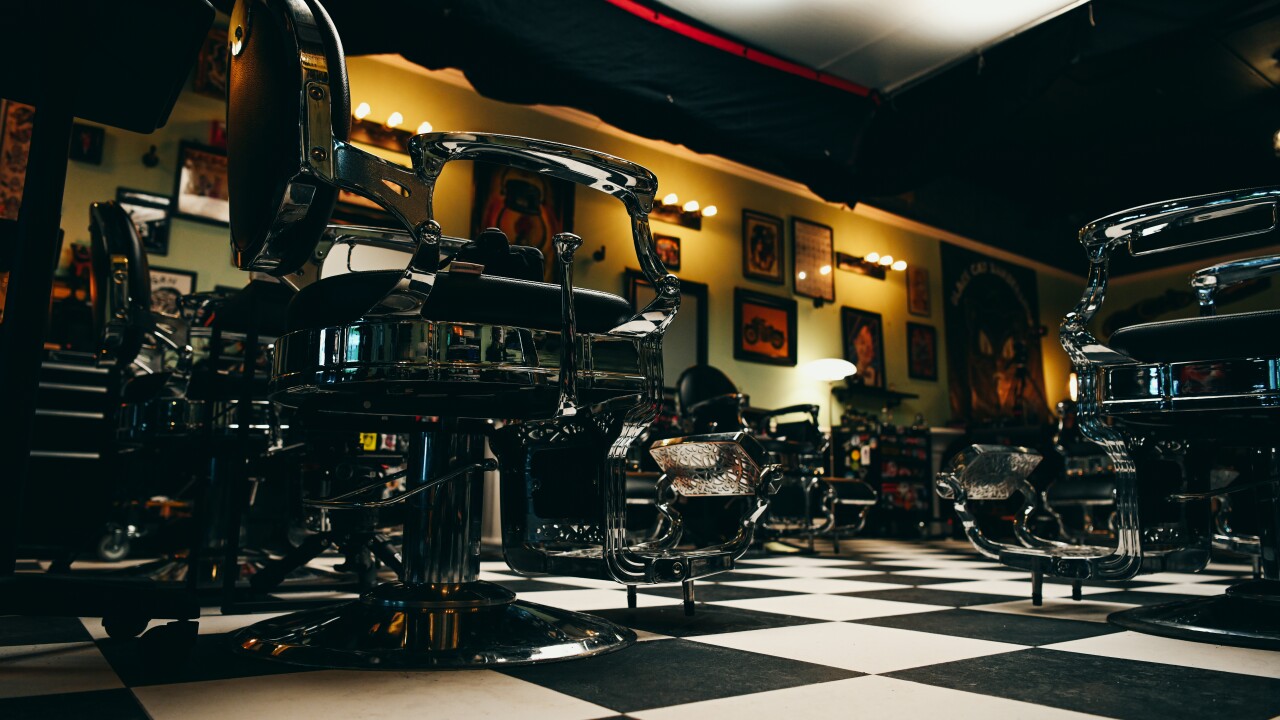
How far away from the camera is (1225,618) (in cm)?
142

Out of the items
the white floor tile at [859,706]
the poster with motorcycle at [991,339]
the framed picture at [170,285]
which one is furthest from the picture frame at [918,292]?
the white floor tile at [859,706]

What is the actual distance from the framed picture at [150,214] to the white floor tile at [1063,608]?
172 inches

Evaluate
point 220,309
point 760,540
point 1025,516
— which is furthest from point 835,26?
point 220,309

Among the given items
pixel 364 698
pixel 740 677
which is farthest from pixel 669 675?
pixel 364 698

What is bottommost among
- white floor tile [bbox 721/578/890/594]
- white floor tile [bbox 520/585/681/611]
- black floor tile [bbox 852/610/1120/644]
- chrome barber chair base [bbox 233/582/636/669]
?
white floor tile [bbox 721/578/890/594]

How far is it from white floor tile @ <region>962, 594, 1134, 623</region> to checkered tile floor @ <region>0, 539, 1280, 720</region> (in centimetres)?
2

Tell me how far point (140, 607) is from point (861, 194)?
5.29m

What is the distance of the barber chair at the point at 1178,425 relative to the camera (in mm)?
1362

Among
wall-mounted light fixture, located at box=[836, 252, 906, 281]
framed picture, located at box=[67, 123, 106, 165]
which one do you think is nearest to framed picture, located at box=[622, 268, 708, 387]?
wall-mounted light fixture, located at box=[836, 252, 906, 281]

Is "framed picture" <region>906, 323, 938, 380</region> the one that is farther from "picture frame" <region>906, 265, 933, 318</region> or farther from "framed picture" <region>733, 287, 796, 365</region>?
"framed picture" <region>733, 287, 796, 365</region>

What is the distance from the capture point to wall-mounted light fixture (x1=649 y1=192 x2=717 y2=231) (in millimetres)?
6516

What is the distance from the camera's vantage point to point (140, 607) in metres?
1.14

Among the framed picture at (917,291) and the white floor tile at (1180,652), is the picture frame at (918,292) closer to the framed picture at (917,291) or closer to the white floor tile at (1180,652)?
the framed picture at (917,291)

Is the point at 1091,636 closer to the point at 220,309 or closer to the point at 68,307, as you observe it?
A: the point at 220,309
